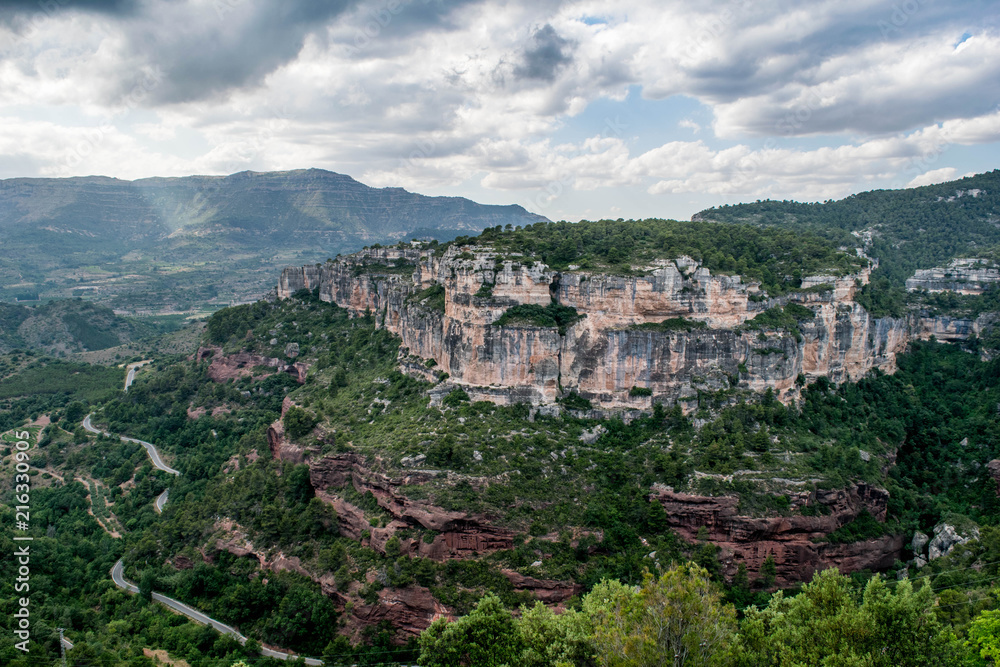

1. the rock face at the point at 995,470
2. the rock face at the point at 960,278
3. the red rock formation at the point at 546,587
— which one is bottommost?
the red rock formation at the point at 546,587

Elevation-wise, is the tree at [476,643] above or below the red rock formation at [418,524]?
Result: below

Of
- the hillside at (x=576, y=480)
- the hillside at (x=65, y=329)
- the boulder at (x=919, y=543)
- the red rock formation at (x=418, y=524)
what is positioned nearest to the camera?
the hillside at (x=576, y=480)

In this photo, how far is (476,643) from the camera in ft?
130

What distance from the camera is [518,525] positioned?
5162 centimetres

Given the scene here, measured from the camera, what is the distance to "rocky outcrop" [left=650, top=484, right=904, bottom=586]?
172 ft

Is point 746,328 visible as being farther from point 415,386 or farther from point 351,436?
point 351,436

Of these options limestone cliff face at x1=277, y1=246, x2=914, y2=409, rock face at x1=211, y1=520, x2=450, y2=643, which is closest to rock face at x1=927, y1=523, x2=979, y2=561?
limestone cliff face at x1=277, y1=246, x2=914, y2=409

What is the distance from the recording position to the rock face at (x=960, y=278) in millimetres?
96812

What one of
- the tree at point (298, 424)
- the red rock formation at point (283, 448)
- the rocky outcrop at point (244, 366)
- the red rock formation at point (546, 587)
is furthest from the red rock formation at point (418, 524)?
the rocky outcrop at point (244, 366)

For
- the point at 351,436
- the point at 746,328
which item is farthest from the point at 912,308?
the point at 351,436

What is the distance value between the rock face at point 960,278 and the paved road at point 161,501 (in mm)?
109573

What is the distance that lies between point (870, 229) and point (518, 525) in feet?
387

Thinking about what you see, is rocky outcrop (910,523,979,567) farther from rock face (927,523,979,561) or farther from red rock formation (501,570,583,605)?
red rock formation (501,570,583,605)

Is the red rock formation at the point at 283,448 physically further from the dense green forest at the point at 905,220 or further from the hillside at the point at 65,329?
the hillside at the point at 65,329
